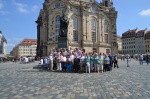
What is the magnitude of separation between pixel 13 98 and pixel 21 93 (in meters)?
0.95

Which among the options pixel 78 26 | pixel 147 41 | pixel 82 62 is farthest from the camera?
pixel 147 41

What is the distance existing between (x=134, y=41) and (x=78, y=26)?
61.5 meters

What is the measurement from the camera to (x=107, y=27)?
75.8 metres

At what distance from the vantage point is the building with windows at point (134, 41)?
380 feet

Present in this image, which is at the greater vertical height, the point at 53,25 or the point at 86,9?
the point at 86,9

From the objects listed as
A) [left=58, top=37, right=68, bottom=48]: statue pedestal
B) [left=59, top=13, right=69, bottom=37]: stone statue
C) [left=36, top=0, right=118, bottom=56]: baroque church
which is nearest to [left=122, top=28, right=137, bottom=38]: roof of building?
[left=36, top=0, right=118, bottom=56]: baroque church

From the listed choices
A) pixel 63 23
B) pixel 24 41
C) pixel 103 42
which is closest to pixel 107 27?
pixel 103 42

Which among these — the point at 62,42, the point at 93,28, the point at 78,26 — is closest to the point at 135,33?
the point at 93,28

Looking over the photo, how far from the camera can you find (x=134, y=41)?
12012cm

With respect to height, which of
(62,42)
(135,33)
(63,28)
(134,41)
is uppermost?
(135,33)

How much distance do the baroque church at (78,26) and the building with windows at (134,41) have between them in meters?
44.8

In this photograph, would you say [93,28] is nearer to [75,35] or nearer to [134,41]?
[75,35]

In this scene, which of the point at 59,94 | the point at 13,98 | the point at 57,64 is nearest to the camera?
the point at 13,98

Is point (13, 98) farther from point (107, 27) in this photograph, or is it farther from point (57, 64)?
point (107, 27)
